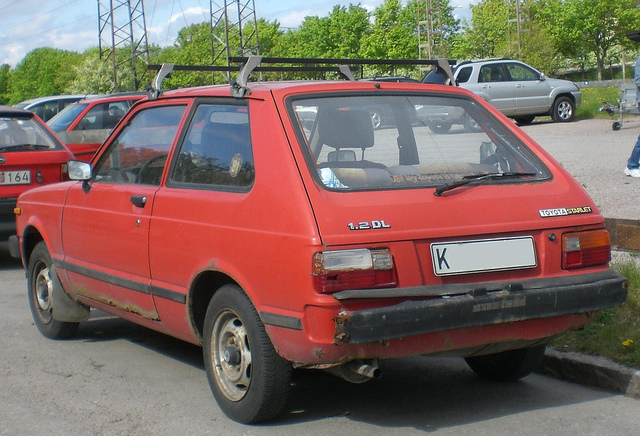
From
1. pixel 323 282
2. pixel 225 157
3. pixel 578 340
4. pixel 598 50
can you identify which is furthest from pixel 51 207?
pixel 598 50

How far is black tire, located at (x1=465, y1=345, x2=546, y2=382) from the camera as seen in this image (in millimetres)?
5152

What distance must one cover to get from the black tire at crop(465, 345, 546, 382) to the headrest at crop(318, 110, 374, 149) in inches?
59.6

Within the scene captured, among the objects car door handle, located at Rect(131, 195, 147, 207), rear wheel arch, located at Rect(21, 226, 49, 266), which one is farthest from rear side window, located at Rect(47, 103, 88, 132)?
car door handle, located at Rect(131, 195, 147, 207)

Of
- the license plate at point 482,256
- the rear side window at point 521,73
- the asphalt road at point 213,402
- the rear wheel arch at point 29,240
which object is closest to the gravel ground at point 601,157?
the rear side window at point 521,73

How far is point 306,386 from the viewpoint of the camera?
208 inches

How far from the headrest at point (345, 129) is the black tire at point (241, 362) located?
90cm

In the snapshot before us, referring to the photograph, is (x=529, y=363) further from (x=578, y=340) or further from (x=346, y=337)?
(x=346, y=337)

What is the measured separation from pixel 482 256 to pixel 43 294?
3821mm

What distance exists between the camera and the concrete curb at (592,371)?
496 cm

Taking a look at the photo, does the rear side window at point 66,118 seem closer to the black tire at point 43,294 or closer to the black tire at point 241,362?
the black tire at point 43,294

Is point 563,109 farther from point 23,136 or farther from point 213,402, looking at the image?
point 213,402

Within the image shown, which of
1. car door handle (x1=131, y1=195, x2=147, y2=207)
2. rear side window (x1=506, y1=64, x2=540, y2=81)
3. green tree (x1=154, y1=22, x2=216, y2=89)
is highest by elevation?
green tree (x1=154, y1=22, x2=216, y2=89)

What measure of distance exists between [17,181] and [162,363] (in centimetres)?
471

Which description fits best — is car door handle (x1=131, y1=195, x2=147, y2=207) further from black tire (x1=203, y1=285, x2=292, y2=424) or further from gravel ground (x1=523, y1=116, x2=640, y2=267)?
gravel ground (x1=523, y1=116, x2=640, y2=267)
